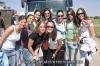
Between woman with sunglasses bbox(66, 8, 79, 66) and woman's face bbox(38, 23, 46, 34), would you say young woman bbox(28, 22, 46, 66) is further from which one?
woman with sunglasses bbox(66, 8, 79, 66)

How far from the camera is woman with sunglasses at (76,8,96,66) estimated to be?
8961 mm

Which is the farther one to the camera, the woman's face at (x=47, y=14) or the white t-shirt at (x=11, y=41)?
the woman's face at (x=47, y=14)

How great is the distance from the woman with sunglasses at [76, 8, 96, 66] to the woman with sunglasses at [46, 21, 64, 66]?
2.10ft

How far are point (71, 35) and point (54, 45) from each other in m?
1.19

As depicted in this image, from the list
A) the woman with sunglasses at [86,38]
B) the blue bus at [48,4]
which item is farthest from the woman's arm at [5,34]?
the blue bus at [48,4]

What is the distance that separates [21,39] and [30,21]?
1213 millimetres

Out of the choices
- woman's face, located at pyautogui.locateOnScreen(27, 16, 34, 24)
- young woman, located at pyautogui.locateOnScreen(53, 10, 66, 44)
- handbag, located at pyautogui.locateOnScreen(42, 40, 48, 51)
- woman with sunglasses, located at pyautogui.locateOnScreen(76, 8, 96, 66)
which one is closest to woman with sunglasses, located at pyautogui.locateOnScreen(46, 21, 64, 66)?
handbag, located at pyautogui.locateOnScreen(42, 40, 48, 51)

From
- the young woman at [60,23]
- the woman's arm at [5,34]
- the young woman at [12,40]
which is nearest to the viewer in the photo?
the woman's arm at [5,34]

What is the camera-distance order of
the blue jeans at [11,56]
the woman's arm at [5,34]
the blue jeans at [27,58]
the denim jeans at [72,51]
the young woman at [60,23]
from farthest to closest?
1. the denim jeans at [72,51]
2. the young woman at [60,23]
3. the blue jeans at [27,58]
4. the blue jeans at [11,56]
5. the woman's arm at [5,34]

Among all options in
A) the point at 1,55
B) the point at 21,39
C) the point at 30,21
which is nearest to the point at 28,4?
the point at 30,21

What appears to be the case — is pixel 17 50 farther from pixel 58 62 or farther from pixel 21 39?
pixel 58 62

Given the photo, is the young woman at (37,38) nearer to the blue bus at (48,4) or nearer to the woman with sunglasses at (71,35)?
the woman with sunglasses at (71,35)

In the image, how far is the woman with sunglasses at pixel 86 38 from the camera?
8.96 m

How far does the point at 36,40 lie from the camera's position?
8.09 metres
